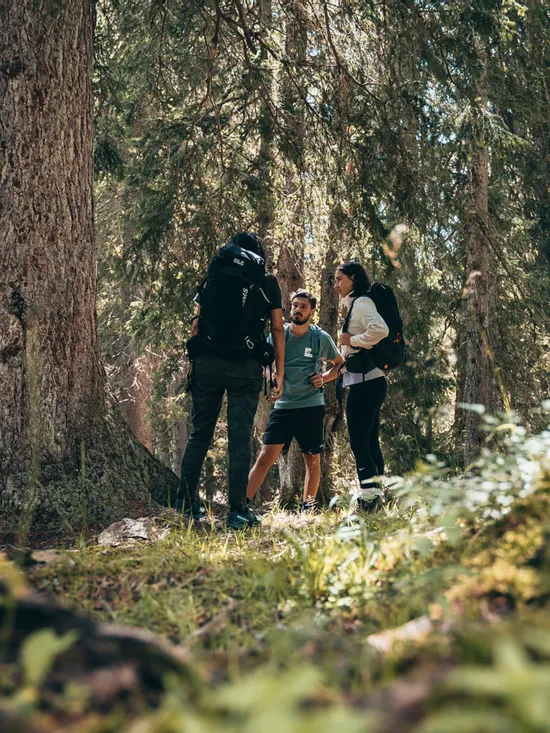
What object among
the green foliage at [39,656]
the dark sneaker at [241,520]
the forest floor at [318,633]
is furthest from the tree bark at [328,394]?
the green foliage at [39,656]

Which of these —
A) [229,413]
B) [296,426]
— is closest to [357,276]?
[296,426]

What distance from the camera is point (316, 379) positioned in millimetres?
7113

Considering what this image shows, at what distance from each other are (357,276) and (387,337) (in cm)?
61

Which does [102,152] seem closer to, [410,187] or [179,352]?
[179,352]

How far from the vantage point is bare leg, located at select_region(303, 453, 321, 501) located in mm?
7469

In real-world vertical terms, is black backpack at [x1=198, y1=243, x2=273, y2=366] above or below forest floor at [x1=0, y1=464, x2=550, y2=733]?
above

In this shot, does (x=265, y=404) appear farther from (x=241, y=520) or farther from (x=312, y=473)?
(x=241, y=520)

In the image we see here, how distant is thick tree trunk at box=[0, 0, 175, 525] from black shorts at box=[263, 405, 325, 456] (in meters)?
1.57

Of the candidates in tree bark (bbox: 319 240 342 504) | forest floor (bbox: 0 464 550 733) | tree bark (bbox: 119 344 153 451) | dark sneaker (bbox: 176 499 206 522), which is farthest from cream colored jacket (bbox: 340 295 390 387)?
tree bark (bbox: 119 344 153 451)

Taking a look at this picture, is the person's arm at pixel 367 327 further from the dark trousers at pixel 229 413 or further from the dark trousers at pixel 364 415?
the dark trousers at pixel 229 413

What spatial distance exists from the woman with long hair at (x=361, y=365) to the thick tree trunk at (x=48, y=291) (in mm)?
1923

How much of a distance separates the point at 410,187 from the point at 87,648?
279 inches

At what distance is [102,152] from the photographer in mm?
9711

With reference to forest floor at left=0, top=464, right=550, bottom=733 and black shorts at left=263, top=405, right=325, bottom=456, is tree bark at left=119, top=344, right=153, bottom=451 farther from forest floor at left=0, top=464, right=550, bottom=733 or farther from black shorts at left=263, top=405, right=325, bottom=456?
forest floor at left=0, top=464, right=550, bottom=733
